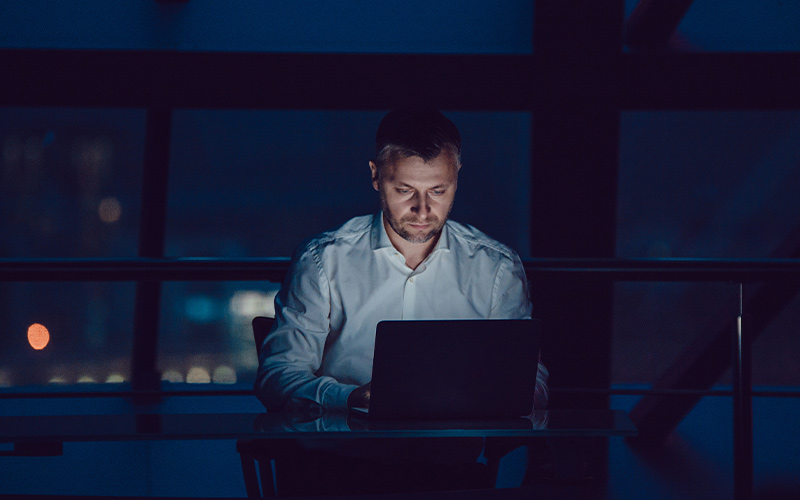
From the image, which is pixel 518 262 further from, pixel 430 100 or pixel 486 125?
pixel 486 125

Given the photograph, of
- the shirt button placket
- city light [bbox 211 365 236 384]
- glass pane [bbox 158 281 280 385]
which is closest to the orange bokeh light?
glass pane [bbox 158 281 280 385]

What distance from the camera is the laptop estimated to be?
37.1 inches

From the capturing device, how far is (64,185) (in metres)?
5.53

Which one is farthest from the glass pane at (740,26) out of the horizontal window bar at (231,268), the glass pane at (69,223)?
the glass pane at (69,223)

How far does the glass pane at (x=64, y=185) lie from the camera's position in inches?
184

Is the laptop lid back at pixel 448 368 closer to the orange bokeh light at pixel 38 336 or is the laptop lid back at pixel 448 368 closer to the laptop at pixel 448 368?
the laptop at pixel 448 368

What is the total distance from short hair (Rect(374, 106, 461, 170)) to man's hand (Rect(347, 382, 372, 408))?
0.54m

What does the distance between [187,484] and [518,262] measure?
1605mm

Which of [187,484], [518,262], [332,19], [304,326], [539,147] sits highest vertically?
[332,19]

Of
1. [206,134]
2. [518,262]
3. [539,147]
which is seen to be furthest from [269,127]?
[518,262]

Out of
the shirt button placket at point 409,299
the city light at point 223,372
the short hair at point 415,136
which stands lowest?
the city light at point 223,372

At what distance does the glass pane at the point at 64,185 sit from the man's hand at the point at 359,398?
357 cm

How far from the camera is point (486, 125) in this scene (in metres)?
4.35

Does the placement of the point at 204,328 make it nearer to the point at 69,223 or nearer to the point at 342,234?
the point at 69,223
